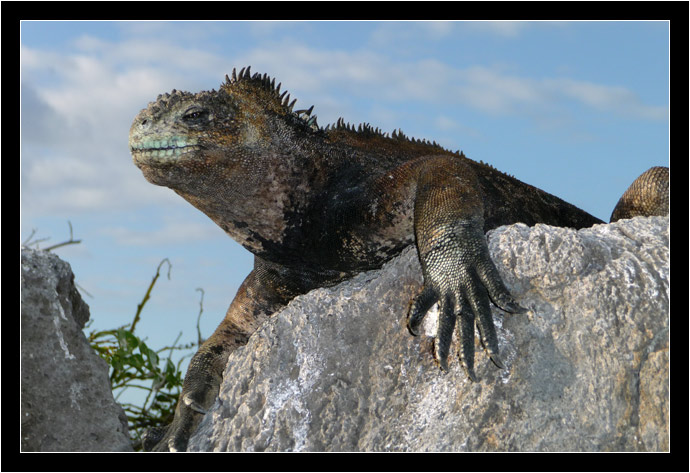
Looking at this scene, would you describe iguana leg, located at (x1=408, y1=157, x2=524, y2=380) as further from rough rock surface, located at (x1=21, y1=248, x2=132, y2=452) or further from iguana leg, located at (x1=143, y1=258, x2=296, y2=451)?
rough rock surface, located at (x1=21, y1=248, x2=132, y2=452)

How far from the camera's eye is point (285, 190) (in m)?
3.95

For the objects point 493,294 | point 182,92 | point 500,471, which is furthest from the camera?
point 182,92

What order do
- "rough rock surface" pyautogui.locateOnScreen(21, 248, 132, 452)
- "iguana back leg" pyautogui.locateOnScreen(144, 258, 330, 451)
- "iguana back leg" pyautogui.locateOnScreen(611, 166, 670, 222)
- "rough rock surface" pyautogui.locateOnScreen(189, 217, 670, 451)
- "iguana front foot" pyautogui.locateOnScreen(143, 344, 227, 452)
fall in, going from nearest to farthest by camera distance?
"rough rock surface" pyautogui.locateOnScreen(189, 217, 670, 451) → "rough rock surface" pyautogui.locateOnScreen(21, 248, 132, 452) → "iguana front foot" pyautogui.locateOnScreen(143, 344, 227, 452) → "iguana back leg" pyautogui.locateOnScreen(144, 258, 330, 451) → "iguana back leg" pyautogui.locateOnScreen(611, 166, 670, 222)

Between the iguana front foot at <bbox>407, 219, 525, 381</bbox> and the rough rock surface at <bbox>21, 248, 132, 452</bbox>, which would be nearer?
the iguana front foot at <bbox>407, 219, 525, 381</bbox>

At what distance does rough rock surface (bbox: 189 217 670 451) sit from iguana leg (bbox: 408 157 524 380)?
92mm

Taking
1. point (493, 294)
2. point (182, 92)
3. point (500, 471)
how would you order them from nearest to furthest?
point (500, 471)
point (493, 294)
point (182, 92)

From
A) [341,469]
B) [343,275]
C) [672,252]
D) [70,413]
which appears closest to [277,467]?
[341,469]

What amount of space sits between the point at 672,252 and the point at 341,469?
156cm

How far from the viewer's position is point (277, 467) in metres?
3.07

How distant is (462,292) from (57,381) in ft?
5.39

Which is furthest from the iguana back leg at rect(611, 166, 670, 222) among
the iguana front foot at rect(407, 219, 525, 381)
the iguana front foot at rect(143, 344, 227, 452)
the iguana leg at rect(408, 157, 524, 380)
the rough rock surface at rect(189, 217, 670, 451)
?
the iguana front foot at rect(143, 344, 227, 452)

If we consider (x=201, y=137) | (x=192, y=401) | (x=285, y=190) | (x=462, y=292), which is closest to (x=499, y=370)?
(x=462, y=292)

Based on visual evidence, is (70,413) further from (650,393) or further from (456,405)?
(650,393)

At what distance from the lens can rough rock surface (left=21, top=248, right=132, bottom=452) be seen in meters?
3.24
